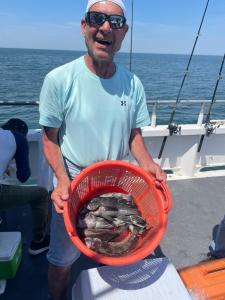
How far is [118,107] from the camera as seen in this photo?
6.43 feet

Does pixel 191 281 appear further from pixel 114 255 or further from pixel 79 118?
pixel 79 118

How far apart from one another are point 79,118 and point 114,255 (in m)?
0.84

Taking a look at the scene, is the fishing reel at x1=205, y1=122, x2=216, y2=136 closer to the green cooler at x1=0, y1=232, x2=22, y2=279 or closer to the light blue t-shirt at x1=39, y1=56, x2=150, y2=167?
the light blue t-shirt at x1=39, y1=56, x2=150, y2=167

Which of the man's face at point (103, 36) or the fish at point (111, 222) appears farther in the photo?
the fish at point (111, 222)

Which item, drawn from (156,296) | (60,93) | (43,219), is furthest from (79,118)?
(43,219)

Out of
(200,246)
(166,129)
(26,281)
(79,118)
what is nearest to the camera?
(79,118)

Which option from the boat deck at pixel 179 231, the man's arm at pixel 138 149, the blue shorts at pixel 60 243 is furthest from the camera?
the boat deck at pixel 179 231

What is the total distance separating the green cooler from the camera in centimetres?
253

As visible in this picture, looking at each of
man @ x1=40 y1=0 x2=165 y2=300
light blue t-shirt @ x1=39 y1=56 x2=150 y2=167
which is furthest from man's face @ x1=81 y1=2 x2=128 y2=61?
light blue t-shirt @ x1=39 y1=56 x2=150 y2=167

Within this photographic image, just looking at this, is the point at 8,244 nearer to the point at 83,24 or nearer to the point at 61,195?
the point at 61,195

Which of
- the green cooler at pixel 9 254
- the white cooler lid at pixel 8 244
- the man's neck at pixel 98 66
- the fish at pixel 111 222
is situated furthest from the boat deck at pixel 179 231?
the man's neck at pixel 98 66

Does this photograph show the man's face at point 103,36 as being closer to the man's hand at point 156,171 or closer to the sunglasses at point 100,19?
the sunglasses at point 100,19

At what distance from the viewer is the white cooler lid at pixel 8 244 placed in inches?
99.5

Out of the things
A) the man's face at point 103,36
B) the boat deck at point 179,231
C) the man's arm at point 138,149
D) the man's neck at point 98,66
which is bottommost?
the boat deck at point 179,231
